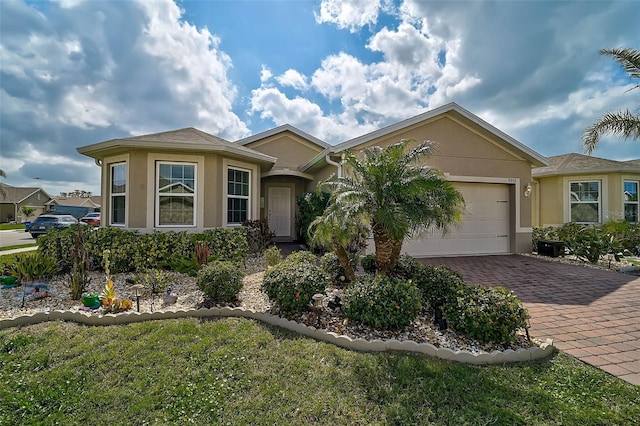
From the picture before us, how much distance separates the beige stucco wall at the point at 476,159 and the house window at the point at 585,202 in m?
4.43

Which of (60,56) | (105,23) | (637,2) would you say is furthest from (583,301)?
(60,56)

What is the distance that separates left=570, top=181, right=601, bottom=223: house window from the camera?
13133mm

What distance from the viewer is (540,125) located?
1311cm

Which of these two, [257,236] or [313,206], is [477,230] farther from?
[257,236]

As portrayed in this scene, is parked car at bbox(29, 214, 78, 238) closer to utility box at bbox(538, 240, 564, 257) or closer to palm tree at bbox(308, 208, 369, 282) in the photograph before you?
palm tree at bbox(308, 208, 369, 282)

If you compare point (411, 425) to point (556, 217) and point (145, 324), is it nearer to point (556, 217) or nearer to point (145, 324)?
point (145, 324)

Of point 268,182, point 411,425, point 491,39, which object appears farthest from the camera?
point 268,182

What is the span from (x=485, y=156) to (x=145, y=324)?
36.5 ft

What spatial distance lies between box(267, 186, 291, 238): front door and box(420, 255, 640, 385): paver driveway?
283 inches

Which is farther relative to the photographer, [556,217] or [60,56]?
[556,217]

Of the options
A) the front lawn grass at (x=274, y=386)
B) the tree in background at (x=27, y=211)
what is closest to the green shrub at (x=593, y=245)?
the front lawn grass at (x=274, y=386)

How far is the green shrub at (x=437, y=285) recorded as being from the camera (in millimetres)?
4469

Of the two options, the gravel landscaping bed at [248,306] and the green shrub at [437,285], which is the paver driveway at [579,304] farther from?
the green shrub at [437,285]

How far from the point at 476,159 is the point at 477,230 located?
100 inches
